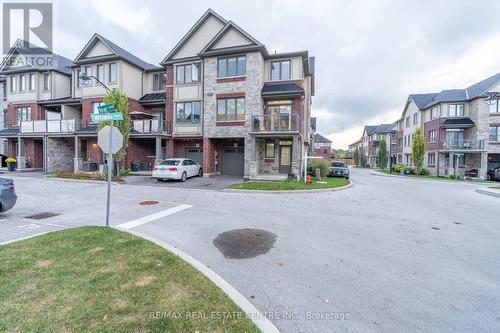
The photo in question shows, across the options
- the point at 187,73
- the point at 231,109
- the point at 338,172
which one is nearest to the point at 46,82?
the point at 187,73

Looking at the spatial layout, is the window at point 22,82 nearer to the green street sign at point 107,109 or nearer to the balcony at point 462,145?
the green street sign at point 107,109

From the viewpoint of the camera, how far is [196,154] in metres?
21.8

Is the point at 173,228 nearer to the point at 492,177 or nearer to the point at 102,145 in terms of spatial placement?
the point at 102,145

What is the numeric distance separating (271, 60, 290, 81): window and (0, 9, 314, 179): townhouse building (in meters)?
0.08

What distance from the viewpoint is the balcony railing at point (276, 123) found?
55.0 feet

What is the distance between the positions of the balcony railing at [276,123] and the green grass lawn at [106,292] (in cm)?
1369

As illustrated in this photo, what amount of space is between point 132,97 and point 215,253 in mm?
21661

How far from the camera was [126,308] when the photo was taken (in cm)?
288

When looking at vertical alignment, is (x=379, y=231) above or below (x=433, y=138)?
below

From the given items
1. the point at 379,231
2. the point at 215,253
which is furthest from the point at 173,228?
the point at 379,231

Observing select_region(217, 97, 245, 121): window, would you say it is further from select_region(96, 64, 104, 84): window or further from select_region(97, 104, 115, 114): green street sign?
select_region(97, 104, 115, 114): green street sign

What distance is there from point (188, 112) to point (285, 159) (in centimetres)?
934

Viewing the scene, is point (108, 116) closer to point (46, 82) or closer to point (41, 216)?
point (41, 216)

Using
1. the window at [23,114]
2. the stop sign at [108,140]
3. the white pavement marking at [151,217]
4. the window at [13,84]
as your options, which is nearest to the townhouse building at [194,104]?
the window at [23,114]
